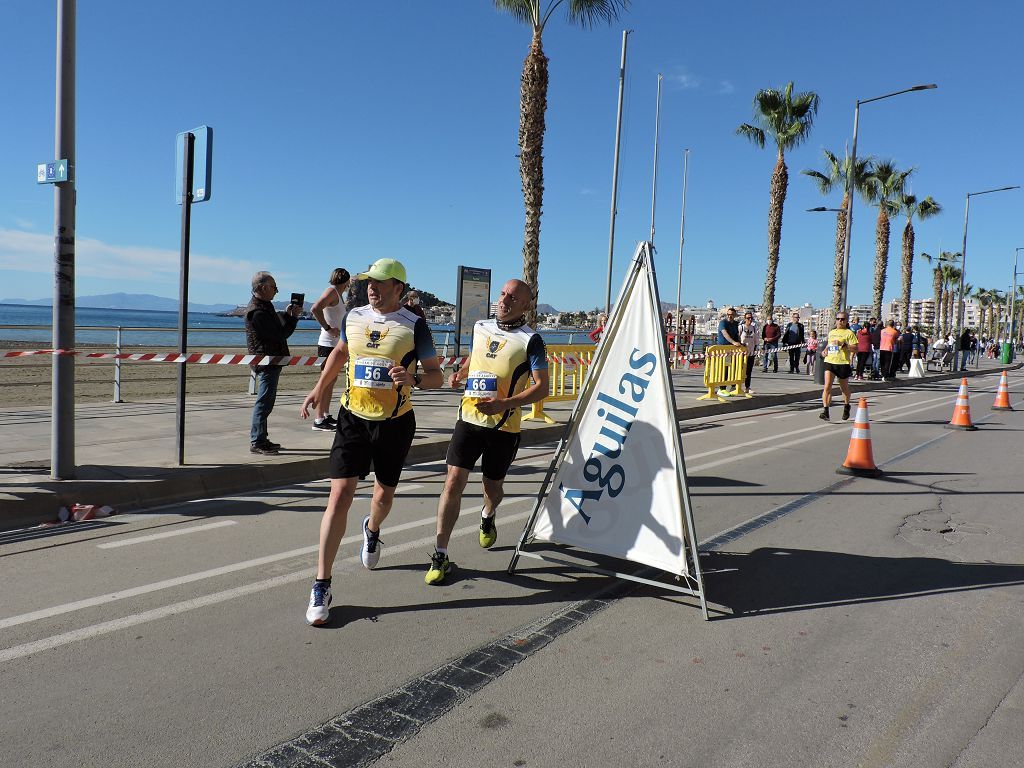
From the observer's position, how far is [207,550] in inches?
205

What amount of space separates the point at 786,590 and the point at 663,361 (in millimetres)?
1556

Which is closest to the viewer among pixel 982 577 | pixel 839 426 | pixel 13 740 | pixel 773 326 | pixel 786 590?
pixel 13 740

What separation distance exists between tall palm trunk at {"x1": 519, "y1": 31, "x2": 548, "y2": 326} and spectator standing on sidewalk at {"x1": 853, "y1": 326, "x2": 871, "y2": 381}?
11.4 m

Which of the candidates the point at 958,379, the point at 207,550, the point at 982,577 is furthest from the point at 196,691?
the point at 958,379

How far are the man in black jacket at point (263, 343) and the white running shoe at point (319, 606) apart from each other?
4.40 m

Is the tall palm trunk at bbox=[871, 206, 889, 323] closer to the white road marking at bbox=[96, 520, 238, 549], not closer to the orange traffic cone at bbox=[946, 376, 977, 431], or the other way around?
the orange traffic cone at bbox=[946, 376, 977, 431]

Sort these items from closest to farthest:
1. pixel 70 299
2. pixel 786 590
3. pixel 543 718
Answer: pixel 543 718, pixel 786 590, pixel 70 299

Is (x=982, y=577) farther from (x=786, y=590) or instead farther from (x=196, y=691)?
(x=196, y=691)

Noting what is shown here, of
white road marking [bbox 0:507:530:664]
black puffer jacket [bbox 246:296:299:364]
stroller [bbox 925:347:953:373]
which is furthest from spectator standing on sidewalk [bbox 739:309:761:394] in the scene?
stroller [bbox 925:347:953:373]

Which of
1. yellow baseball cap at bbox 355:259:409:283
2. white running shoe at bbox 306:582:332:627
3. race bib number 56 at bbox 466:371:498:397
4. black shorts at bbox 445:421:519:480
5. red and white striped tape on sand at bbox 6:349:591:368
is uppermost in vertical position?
yellow baseball cap at bbox 355:259:409:283

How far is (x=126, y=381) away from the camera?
1376 cm

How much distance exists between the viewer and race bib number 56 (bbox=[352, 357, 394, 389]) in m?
4.16

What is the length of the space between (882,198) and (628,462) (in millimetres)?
42601

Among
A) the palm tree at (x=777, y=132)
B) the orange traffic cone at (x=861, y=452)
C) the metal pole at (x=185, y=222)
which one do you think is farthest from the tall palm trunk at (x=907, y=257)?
the metal pole at (x=185, y=222)
